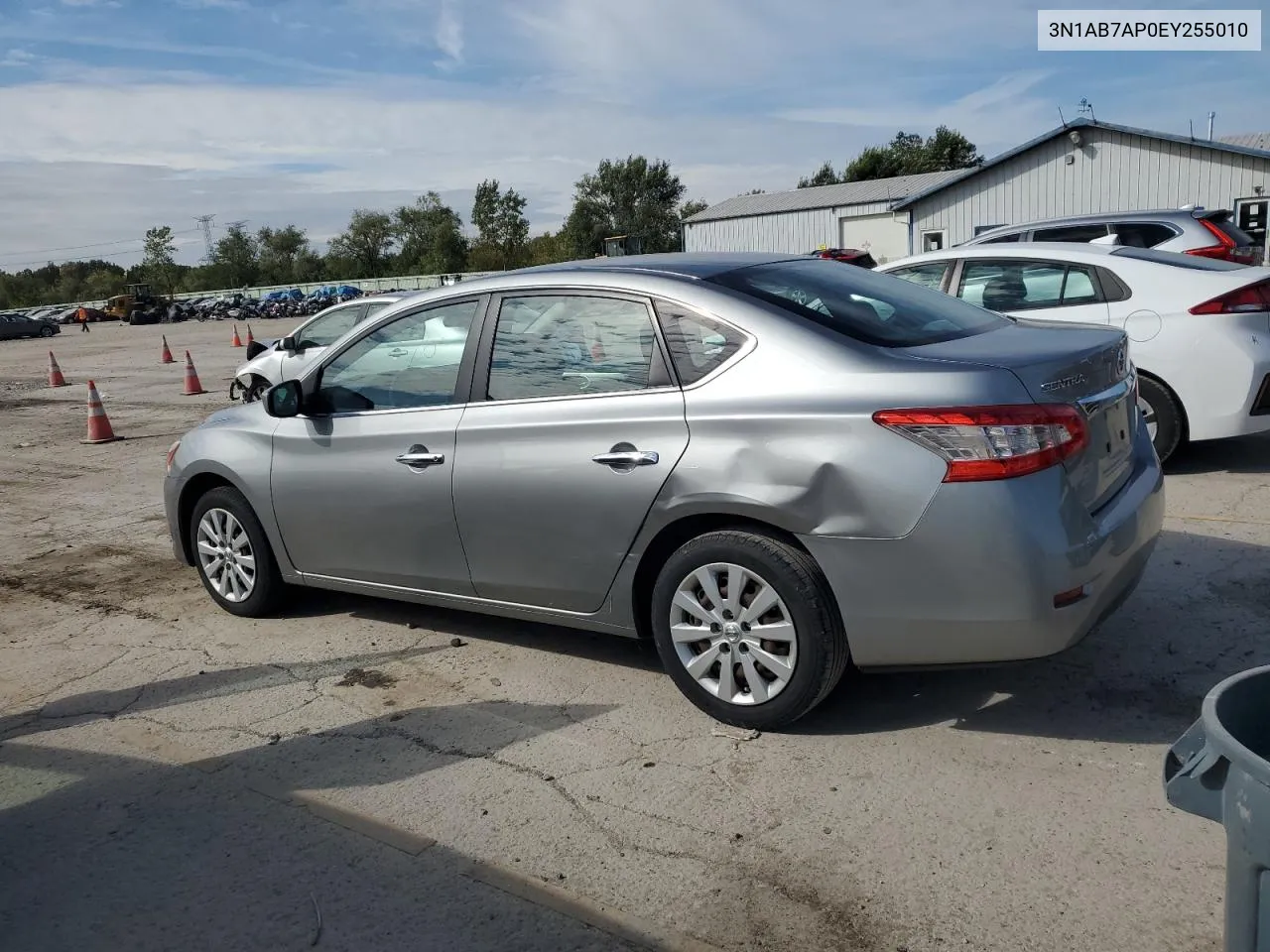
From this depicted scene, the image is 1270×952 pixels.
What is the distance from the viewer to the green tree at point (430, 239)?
101 meters

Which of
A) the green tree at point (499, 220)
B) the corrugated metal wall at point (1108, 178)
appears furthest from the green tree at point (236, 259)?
the corrugated metal wall at point (1108, 178)

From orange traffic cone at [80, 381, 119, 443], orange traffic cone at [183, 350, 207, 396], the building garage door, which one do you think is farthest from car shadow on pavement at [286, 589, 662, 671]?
the building garage door

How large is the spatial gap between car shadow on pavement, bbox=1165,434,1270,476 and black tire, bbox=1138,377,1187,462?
42 cm

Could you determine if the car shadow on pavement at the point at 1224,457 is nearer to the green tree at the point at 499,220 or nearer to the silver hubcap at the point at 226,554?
the silver hubcap at the point at 226,554

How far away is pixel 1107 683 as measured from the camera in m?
4.14

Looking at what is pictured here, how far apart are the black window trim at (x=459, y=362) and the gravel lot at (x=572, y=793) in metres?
1.13

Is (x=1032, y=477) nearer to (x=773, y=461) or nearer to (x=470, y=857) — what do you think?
(x=773, y=461)

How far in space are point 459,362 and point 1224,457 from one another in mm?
5751

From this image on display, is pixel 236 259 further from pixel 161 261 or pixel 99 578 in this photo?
pixel 99 578

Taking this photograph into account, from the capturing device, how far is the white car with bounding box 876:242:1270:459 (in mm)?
6586

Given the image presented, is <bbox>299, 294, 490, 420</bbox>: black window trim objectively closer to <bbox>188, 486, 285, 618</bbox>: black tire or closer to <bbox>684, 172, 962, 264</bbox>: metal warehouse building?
<bbox>188, 486, 285, 618</bbox>: black tire

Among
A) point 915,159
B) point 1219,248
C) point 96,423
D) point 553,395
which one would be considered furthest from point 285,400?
point 915,159

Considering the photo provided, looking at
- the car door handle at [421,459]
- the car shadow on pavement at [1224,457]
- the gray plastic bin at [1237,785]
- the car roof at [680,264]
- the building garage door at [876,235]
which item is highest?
the building garage door at [876,235]

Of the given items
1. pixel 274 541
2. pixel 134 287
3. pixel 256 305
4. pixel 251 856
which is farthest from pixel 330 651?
pixel 134 287
